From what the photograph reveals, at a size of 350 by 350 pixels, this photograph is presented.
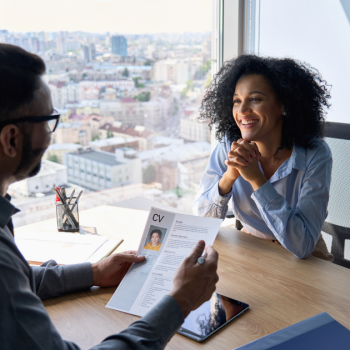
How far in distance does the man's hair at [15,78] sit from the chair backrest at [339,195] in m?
1.26

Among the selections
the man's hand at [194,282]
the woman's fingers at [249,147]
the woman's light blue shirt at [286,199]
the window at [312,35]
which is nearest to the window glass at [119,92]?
the window at [312,35]

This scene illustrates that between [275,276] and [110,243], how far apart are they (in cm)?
55

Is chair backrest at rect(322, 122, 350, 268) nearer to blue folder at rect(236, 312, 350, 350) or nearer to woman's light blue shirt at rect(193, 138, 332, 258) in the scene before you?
woman's light blue shirt at rect(193, 138, 332, 258)

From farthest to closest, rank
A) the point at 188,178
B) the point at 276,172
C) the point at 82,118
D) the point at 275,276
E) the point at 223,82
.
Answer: the point at 188,178, the point at 82,118, the point at 223,82, the point at 276,172, the point at 275,276

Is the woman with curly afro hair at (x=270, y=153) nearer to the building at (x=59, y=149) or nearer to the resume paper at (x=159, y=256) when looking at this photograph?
the resume paper at (x=159, y=256)

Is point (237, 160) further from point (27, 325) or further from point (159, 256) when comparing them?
point (27, 325)

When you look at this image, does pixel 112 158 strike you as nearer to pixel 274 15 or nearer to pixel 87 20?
pixel 87 20

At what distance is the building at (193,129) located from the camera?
2.95 meters

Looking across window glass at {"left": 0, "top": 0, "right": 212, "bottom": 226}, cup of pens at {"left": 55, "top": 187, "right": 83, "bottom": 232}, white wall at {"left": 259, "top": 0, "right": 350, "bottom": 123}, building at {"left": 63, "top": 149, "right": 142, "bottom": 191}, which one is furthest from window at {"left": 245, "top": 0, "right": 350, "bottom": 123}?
cup of pens at {"left": 55, "top": 187, "right": 83, "bottom": 232}

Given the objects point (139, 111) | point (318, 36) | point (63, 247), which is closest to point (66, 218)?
point (63, 247)

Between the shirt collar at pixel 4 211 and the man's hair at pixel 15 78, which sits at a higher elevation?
the man's hair at pixel 15 78

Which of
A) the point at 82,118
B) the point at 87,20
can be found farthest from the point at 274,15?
the point at 82,118

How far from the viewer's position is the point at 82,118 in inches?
98.3

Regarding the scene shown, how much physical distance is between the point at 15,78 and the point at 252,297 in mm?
771
